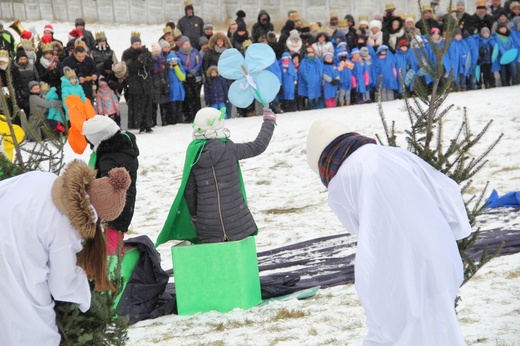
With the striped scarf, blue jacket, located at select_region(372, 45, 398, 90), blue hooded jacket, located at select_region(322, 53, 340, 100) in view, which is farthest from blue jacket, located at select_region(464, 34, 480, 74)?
the striped scarf

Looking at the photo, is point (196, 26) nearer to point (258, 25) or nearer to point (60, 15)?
point (258, 25)

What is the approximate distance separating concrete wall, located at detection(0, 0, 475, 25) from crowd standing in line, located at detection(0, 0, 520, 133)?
6.26 m

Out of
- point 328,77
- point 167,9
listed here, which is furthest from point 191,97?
Answer: point 167,9

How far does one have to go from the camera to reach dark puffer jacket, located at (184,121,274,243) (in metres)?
7.67

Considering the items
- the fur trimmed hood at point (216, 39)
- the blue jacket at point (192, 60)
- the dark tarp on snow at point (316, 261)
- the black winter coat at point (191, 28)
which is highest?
the black winter coat at point (191, 28)

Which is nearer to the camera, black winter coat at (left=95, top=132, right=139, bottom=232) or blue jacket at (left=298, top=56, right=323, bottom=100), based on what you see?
black winter coat at (left=95, top=132, right=139, bottom=232)

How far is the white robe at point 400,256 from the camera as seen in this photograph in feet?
14.9

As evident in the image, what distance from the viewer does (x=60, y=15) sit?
26.9m

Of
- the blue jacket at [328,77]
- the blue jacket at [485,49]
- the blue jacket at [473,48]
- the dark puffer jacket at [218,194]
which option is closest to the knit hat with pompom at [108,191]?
the dark puffer jacket at [218,194]

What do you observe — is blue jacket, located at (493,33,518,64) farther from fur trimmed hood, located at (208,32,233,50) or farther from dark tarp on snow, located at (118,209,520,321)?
dark tarp on snow, located at (118,209,520,321)

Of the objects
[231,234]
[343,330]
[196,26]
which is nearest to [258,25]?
[196,26]

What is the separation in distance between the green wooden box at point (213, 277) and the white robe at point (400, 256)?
298 cm

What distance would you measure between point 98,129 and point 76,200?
3.09 metres

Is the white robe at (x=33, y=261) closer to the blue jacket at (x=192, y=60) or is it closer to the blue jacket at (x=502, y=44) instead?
the blue jacket at (x=192, y=60)
